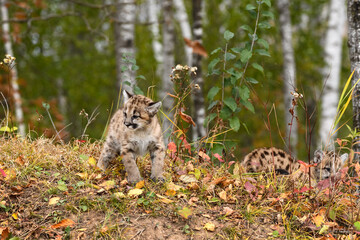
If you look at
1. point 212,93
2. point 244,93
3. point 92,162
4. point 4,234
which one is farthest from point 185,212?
point 244,93

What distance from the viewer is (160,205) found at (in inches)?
181

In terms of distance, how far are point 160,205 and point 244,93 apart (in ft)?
7.59

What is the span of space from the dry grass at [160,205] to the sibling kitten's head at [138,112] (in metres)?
0.68

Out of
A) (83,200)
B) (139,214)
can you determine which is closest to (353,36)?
(139,214)

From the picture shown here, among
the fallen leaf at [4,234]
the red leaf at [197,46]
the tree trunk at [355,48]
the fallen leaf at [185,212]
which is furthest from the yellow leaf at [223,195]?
the fallen leaf at [4,234]

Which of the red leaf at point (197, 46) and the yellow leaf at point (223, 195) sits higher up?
the red leaf at point (197, 46)

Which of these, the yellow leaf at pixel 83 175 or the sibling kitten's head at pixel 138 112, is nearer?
the yellow leaf at pixel 83 175

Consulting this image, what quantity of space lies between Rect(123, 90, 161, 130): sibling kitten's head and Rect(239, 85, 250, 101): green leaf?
144 cm

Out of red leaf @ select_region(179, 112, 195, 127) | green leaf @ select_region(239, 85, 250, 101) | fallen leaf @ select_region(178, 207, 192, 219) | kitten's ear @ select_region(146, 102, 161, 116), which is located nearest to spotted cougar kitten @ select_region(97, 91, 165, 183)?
kitten's ear @ select_region(146, 102, 161, 116)

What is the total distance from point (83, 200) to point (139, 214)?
65 cm

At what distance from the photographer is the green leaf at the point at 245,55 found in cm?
595

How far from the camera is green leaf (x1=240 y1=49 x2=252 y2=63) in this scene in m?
5.95

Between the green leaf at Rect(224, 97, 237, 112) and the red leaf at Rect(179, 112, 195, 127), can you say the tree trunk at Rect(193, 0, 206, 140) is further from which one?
the red leaf at Rect(179, 112, 195, 127)

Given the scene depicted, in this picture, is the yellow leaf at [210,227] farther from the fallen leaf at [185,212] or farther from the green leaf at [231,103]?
the green leaf at [231,103]
